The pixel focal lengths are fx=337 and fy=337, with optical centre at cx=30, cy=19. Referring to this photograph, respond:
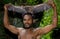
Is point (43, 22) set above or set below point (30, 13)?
below

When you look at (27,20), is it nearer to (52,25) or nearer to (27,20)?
(27,20)

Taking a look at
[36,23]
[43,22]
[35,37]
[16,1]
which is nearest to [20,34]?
[35,37]

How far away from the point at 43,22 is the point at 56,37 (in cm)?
129

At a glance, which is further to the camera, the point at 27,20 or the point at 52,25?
the point at 52,25

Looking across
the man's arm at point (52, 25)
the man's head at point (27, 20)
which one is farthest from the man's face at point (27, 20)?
the man's arm at point (52, 25)

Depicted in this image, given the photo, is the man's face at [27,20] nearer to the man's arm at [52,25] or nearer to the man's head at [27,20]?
the man's head at [27,20]

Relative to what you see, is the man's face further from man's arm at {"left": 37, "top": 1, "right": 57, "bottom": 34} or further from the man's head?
man's arm at {"left": 37, "top": 1, "right": 57, "bottom": 34}

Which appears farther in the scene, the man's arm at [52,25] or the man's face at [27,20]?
the man's arm at [52,25]

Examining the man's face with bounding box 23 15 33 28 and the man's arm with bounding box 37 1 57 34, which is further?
the man's arm with bounding box 37 1 57 34

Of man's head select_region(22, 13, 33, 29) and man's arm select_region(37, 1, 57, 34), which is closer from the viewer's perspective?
man's head select_region(22, 13, 33, 29)

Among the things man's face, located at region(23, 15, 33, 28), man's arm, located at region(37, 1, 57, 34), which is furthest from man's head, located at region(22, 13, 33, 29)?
man's arm, located at region(37, 1, 57, 34)

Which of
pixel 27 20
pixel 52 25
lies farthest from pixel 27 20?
pixel 52 25

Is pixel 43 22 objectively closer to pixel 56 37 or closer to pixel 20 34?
pixel 56 37

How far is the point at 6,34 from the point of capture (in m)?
7.13
